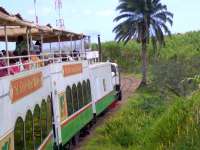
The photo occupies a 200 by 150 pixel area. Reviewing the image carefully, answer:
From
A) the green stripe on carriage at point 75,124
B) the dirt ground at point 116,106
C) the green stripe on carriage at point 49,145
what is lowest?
the dirt ground at point 116,106

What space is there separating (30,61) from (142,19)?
29227mm

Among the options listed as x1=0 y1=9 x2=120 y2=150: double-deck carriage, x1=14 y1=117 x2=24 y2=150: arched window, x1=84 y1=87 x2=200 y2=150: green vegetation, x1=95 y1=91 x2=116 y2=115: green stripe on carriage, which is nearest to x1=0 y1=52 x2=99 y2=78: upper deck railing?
x1=0 y1=9 x2=120 y2=150: double-deck carriage

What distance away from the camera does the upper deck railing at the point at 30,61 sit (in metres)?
9.81

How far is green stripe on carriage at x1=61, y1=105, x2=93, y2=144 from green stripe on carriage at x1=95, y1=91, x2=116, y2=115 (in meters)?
1.91

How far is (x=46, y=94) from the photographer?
43.7 ft

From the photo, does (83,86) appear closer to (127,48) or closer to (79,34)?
(79,34)

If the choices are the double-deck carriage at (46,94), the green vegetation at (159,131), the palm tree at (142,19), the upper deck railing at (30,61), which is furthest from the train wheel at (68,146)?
the palm tree at (142,19)

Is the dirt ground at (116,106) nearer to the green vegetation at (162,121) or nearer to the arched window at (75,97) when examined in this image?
the green vegetation at (162,121)

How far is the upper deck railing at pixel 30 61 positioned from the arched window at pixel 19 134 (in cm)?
88

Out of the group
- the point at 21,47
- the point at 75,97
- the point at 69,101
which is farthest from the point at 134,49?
the point at 21,47

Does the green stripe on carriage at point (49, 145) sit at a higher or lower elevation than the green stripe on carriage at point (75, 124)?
higher

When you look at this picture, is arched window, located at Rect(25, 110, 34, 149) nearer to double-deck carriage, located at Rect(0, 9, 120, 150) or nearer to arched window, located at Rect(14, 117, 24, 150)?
double-deck carriage, located at Rect(0, 9, 120, 150)

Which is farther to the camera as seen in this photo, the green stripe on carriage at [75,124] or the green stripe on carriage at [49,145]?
the green stripe on carriage at [75,124]

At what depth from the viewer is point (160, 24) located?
135ft
